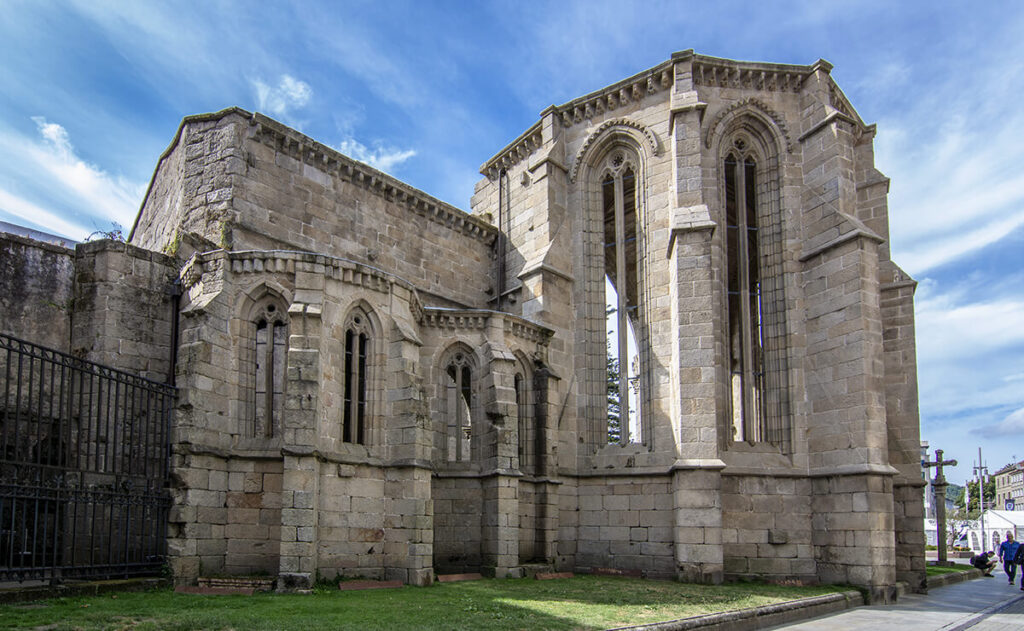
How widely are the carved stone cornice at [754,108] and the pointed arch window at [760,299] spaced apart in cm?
74

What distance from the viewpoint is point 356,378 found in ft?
51.1

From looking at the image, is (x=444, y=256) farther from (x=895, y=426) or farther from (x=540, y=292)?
(x=895, y=426)

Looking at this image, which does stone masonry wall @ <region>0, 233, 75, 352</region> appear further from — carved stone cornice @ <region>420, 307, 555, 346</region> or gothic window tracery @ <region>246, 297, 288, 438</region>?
carved stone cornice @ <region>420, 307, 555, 346</region>

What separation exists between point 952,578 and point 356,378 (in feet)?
62.0

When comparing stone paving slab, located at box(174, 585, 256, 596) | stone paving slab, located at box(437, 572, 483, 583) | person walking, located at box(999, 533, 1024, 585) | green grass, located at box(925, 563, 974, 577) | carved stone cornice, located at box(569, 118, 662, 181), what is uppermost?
carved stone cornice, located at box(569, 118, 662, 181)

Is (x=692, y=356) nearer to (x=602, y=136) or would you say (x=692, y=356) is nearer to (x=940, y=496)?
(x=602, y=136)

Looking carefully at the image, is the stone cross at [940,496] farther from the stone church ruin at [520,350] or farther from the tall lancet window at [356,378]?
the tall lancet window at [356,378]

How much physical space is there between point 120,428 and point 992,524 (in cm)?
5754

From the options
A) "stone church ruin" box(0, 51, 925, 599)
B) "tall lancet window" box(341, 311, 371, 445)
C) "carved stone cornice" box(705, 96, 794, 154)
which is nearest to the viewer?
"stone church ruin" box(0, 51, 925, 599)

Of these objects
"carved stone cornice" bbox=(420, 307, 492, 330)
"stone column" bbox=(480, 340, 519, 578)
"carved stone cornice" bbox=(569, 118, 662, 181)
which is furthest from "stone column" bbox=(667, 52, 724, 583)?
"carved stone cornice" bbox=(420, 307, 492, 330)

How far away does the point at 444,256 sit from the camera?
22.9 m

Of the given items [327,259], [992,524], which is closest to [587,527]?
[327,259]

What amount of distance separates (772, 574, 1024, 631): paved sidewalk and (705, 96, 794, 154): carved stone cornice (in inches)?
438

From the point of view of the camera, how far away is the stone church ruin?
14.2 metres
